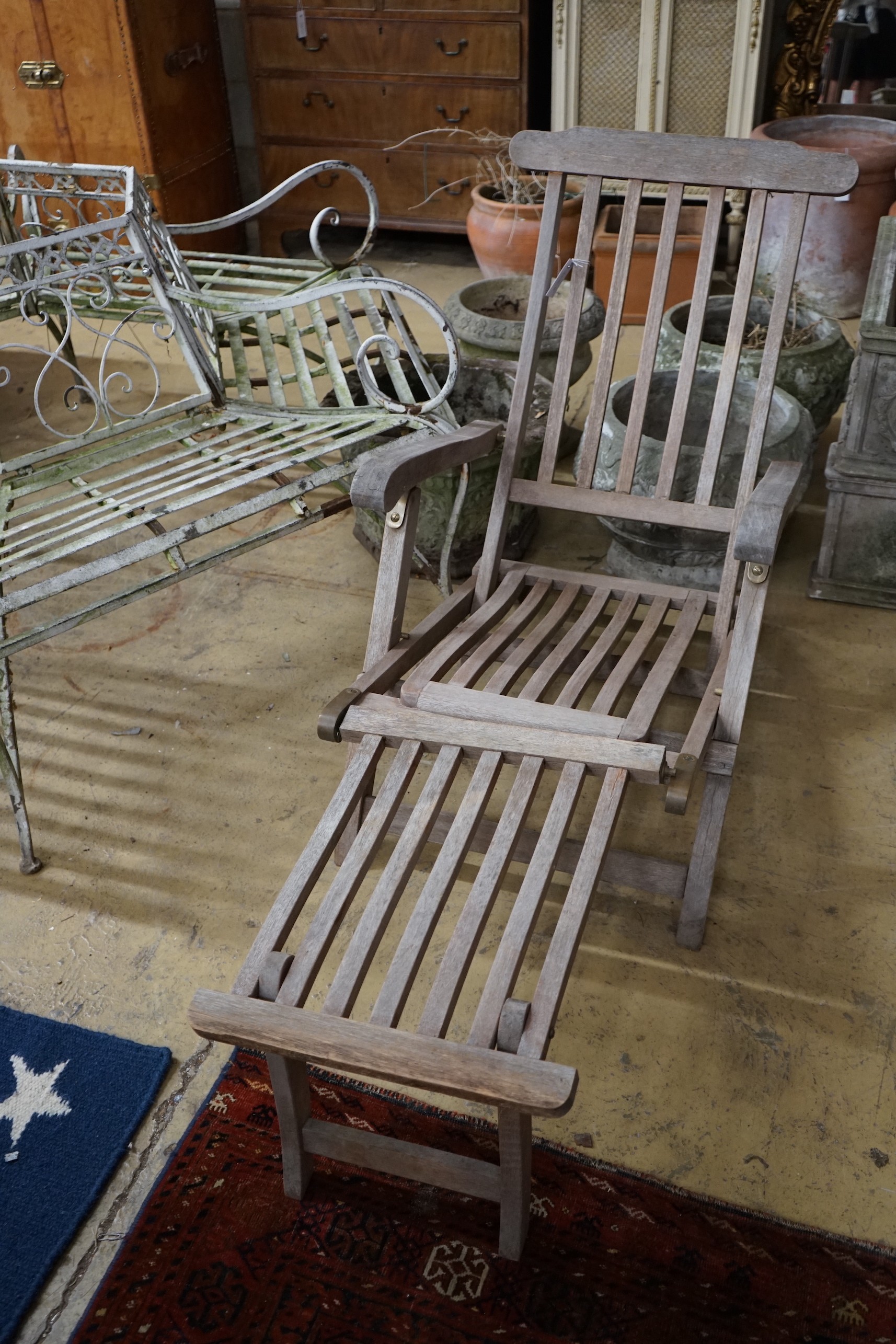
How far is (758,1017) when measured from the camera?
1939 mm

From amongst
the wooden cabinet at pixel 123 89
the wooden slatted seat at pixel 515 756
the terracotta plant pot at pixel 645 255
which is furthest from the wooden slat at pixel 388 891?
the wooden cabinet at pixel 123 89

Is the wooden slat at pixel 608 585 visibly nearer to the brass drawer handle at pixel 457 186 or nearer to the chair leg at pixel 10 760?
the chair leg at pixel 10 760

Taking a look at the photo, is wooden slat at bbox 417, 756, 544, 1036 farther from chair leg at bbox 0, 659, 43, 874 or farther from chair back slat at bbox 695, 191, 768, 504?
chair leg at bbox 0, 659, 43, 874

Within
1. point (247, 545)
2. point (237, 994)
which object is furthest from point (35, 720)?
point (237, 994)

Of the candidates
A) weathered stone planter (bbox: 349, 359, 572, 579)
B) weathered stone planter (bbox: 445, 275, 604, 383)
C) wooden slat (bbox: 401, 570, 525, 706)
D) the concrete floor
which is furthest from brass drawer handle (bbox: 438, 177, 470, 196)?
wooden slat (bbox: 401, 570, 525, 706)

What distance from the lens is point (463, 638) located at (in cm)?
209

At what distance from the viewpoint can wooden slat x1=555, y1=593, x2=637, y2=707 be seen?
192cm

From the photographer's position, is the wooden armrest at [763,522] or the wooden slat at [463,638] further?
the wooden slat at [463,638]

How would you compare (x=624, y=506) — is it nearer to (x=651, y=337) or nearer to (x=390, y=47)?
(x=651, y=337)

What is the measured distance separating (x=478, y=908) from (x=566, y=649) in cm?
68

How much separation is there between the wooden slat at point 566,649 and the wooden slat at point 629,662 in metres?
0.09

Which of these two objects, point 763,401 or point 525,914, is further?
point 763,401

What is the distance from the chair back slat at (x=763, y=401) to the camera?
202cm

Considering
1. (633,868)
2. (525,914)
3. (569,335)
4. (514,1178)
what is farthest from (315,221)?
(514,1178)
